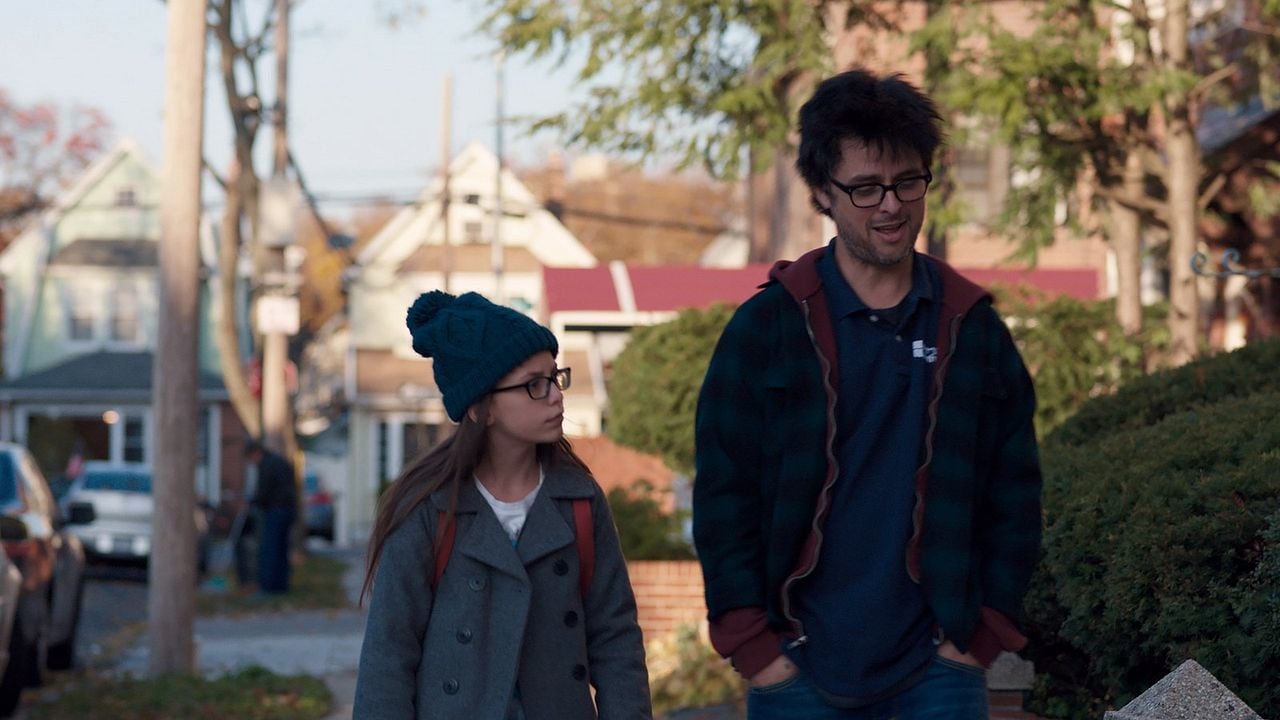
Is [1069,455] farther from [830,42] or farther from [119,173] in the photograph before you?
[119,173]

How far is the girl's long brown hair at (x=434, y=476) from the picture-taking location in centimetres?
425

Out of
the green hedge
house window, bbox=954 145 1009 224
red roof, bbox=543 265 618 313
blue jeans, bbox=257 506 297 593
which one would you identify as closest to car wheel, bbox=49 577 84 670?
blue jeans, bbox=257 506 297 593

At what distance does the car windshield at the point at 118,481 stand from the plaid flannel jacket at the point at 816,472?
2451 centimetres

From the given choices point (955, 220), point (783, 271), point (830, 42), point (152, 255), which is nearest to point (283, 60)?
point (830, 42)

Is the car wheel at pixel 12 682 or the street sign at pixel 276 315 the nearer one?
the car wheel at pixel 12 682

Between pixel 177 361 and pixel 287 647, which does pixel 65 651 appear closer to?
pixel 287 647

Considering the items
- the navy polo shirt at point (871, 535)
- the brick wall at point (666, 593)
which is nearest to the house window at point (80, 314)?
the brick wall at point (666, 593)

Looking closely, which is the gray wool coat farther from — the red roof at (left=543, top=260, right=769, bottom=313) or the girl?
the red roof at (left=543, top=260, right=769, bottom=313)

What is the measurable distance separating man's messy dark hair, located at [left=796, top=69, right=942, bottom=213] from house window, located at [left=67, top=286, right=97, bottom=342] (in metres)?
44.8

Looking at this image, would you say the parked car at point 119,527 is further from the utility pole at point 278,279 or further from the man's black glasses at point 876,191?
the man's black glasses at point 876,191

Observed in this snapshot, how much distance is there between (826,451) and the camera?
3551 mm

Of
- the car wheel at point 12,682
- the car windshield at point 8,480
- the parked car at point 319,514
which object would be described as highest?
the car windshield at point 8,480

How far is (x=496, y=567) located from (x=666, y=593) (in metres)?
7.45

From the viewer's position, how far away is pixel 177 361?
1216 centimetres
